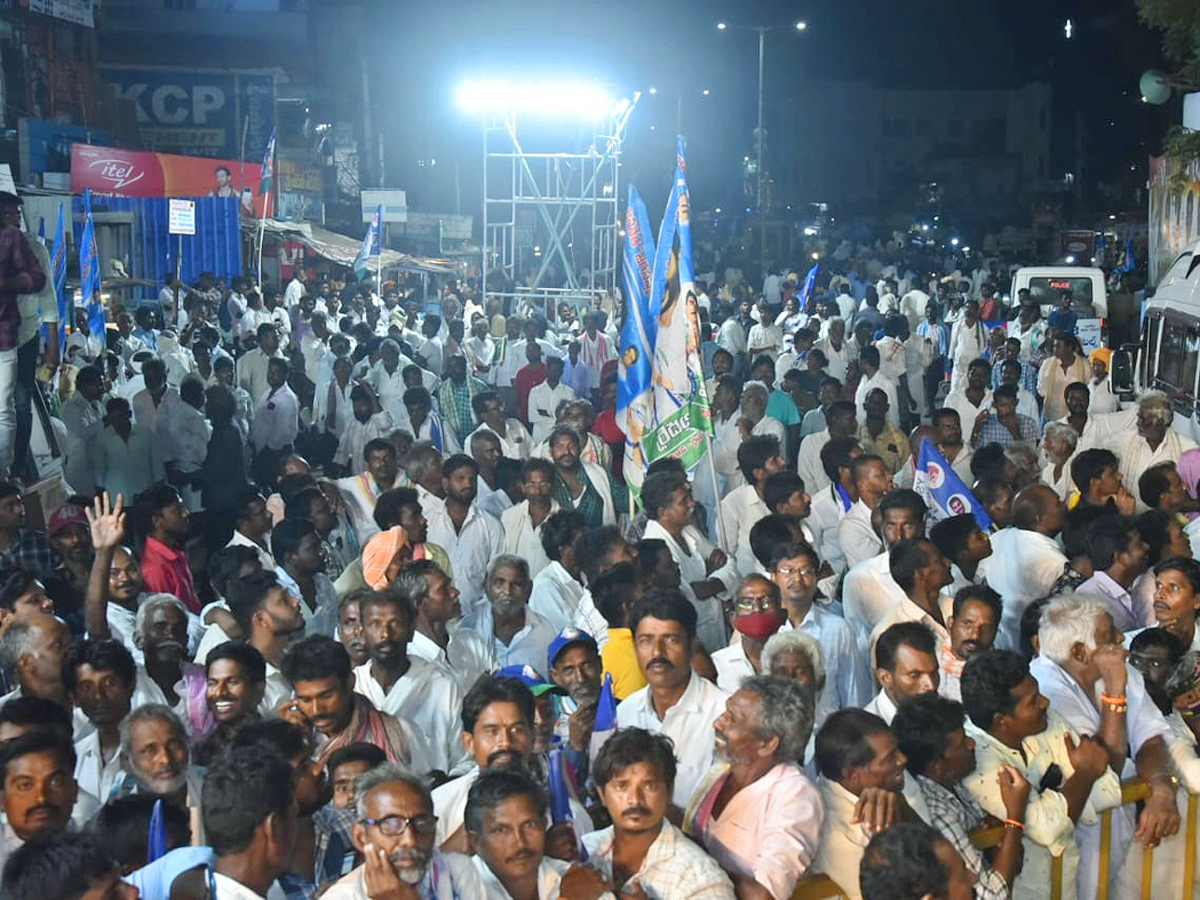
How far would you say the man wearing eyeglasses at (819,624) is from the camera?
637cm

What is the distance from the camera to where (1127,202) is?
42.8m

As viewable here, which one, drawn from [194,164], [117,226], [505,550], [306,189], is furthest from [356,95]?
[505,550]

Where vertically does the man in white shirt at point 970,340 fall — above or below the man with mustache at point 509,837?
below

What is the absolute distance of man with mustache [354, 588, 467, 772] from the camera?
5.69 metres

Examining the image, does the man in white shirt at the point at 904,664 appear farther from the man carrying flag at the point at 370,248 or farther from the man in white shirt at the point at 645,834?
the man carrying flag at the point at 370,248

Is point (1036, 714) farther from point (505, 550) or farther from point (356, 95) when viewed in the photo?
point (356, 95)

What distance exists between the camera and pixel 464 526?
8.59 m

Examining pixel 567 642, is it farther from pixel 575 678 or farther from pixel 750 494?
pixel 750 494

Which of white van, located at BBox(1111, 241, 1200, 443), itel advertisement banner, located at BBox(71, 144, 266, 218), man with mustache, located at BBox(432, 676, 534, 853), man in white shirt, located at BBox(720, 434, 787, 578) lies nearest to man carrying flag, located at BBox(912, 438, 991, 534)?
man in white shirt, located at BBox(720, 434, 787, 578)

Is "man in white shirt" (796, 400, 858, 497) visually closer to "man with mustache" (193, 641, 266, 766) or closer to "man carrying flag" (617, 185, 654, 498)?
"man carrying flag" (617, 185, 654, 498)

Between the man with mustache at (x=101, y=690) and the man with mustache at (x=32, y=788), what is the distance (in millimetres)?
763

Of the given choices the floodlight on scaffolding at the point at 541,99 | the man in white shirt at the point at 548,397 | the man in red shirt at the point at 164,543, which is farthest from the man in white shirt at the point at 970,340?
the man in red shirt at the point at 164,543

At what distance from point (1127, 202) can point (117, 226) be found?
25.8m

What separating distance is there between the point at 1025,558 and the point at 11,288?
5.56 meters
